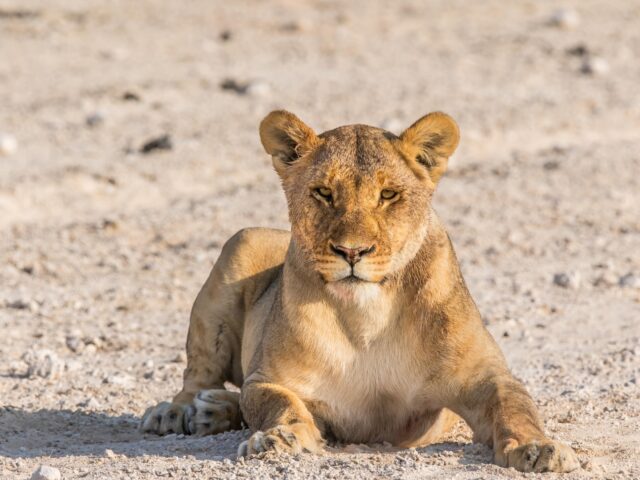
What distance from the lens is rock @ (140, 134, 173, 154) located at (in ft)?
38.0

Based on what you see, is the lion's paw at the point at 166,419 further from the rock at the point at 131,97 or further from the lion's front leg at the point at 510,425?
the rock at the point at 131,97

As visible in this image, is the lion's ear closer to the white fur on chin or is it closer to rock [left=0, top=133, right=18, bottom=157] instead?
the white fur on chin

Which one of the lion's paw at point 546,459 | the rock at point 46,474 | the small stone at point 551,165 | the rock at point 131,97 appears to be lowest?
the rock at point 46,474

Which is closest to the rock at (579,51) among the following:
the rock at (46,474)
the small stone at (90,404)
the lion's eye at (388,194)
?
the small stone at (90,404)

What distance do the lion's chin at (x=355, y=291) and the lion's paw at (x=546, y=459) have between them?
0.72m

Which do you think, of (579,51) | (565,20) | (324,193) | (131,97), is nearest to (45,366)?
(324,193)

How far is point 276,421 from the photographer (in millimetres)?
4719

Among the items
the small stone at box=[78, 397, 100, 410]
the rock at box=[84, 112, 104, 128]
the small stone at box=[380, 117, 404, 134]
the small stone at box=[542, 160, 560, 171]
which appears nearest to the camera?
the small stone at box=[78, 397, 100, 410]

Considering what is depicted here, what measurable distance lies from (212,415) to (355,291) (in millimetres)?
1216

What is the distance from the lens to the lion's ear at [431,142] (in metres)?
4.85

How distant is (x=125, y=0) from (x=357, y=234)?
14.0m

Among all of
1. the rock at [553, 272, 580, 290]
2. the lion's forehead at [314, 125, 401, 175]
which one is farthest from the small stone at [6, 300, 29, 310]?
the lion's forehead at [314, 125, 401, 175]

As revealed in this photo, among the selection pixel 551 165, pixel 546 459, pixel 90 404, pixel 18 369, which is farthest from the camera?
pixel 551 165

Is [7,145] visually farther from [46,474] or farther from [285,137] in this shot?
[46,474]
